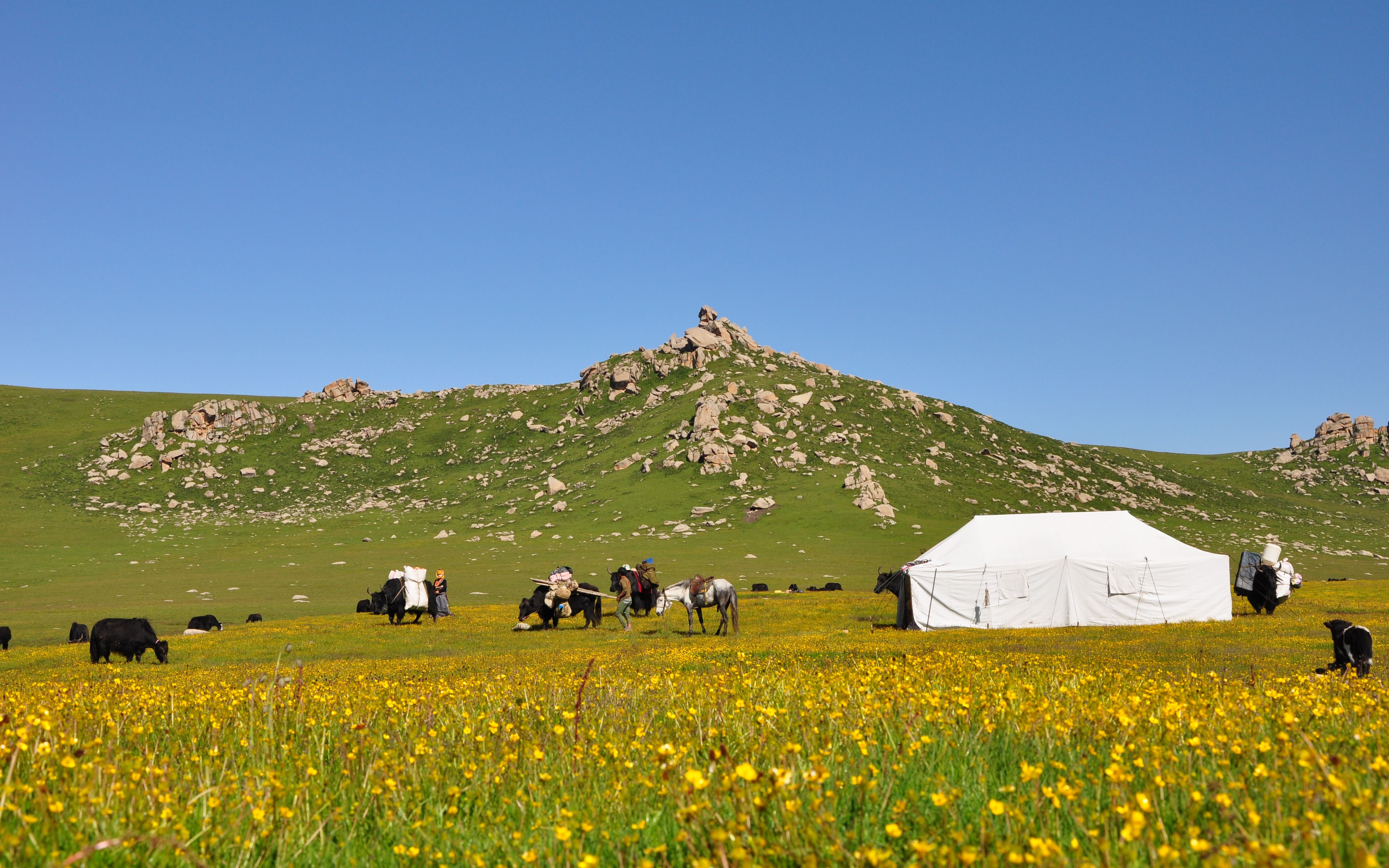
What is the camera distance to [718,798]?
4.63m

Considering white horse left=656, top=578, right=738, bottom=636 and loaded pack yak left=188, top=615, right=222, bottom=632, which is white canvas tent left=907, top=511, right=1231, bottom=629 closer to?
white horse left=656, top=578, right=738, bottom=636

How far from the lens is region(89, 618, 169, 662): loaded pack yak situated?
25531mm

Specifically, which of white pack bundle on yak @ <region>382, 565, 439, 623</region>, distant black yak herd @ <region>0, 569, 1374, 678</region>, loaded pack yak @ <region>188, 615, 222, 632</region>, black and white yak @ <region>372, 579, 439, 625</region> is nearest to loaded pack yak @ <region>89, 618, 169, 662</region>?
distant black yak herd @ <region>0, 569, 1374, 678</region>

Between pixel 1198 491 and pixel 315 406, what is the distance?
175365 mm

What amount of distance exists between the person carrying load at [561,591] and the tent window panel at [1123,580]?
23.6 m

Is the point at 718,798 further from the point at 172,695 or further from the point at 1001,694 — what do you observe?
the point at 172,695

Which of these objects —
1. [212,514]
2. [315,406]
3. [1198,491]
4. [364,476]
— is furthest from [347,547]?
[1198,491]

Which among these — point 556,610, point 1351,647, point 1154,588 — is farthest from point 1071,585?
point 556,610

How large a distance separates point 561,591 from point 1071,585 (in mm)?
22312

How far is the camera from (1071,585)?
35.0 meters

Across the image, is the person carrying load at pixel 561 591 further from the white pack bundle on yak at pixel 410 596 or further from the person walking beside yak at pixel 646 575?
the white pack bundle on yak at pixel 410 596

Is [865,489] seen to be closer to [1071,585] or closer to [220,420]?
[1071,585]

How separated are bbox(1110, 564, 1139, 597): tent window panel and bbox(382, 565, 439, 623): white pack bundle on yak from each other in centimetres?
3104

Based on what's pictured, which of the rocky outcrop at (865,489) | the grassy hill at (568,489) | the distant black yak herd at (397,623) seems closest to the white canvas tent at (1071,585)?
the distant black yak herd at (397,623)
